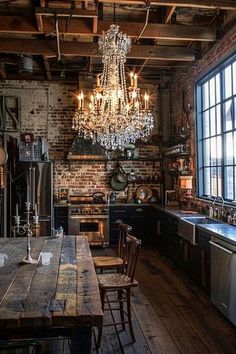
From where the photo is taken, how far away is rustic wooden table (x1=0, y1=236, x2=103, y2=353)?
1.90 meters

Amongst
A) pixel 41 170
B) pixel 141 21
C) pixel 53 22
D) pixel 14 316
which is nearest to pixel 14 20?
pixel 53 22

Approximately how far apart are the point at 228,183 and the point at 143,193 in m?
3.25

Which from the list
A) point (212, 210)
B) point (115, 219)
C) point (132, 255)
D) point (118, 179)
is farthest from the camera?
point (118, 179)

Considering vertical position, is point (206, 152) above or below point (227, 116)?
below

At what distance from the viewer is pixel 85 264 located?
3.06 meters

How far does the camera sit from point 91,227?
7.70 metres

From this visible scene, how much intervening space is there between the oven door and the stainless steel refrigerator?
50 cm

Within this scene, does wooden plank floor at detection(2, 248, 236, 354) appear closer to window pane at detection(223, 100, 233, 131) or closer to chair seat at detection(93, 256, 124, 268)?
chair seat at detection(93, 256, 124, 268)

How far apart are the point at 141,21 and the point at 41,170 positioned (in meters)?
3.44

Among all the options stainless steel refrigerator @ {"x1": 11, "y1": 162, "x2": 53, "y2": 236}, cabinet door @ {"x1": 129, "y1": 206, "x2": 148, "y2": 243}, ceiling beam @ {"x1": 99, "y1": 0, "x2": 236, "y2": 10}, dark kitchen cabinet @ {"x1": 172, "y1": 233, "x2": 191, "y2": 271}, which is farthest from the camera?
cabinet door @ {"x1": 129, "y1": 206, "x2": 148, "y2": 243}

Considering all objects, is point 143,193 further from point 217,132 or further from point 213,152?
point 217,132

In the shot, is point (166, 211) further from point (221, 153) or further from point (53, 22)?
point (53, 22)

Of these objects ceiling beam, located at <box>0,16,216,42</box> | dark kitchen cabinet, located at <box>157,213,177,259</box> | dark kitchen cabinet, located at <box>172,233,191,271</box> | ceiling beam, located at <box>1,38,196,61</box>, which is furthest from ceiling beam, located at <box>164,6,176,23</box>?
dark kitchen cabinet, located at <box>172,233,191,271</box>

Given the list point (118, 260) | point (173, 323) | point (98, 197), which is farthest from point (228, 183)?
point (98, 197)
